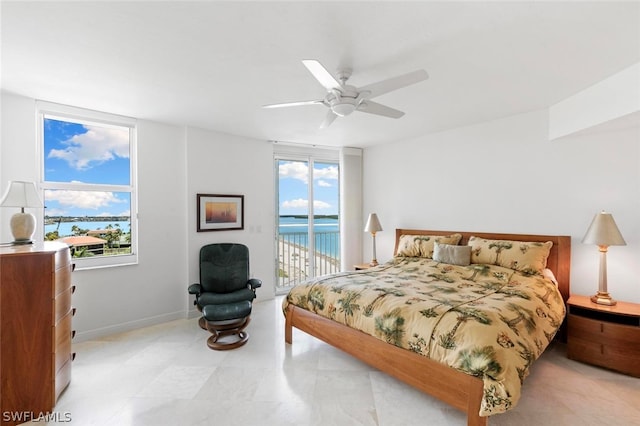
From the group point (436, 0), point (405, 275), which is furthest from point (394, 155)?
point (436, 0)

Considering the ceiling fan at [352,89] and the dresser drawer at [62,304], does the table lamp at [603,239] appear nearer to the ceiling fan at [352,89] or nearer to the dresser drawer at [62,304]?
the ceiling fan at [352,89]

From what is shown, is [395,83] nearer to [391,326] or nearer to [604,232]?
[391,326]

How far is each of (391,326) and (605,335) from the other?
1925 millimetres

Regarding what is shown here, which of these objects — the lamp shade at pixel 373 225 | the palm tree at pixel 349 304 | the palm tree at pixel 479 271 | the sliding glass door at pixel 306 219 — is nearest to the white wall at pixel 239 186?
the sliding glass door at pixel 306 219

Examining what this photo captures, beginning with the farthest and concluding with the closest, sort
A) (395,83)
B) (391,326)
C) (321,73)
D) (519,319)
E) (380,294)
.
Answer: (380,294), (391,326), (519,319), (395,83), (321,73)

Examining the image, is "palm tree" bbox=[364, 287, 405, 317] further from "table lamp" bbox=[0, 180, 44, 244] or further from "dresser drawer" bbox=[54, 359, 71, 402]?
"table lamp" bbox=[0, 180, 44, 244]

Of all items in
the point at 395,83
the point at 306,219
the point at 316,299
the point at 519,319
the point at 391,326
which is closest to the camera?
the point at 395,83

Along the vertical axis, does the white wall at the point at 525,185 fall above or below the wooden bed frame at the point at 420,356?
above

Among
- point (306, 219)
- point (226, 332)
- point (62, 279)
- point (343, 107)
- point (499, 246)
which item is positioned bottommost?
point (226, 332)

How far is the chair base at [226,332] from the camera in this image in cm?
292

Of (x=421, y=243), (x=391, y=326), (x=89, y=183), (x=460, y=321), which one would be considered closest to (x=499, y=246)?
(x=421, y=243)

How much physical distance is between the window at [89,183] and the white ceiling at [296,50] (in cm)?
32

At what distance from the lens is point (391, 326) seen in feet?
7.12

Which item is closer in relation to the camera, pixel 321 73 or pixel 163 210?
pixel 321 73
